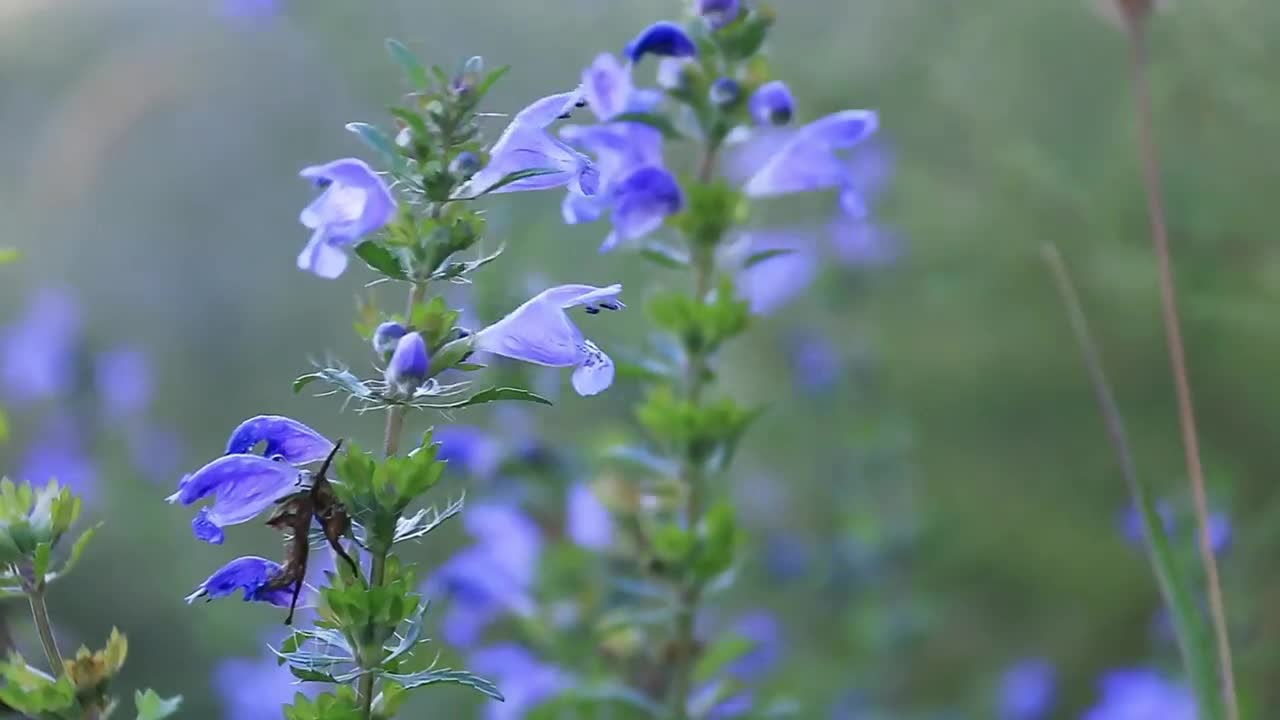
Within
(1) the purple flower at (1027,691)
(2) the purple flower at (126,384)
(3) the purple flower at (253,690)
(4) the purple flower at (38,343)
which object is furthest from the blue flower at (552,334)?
(2) the purple flower at (126,384)

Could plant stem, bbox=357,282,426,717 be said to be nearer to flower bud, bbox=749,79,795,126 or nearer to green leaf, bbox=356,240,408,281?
green leaf, bbox=356,240,408,281

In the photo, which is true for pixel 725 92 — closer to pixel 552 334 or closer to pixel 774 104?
pixel 774 104

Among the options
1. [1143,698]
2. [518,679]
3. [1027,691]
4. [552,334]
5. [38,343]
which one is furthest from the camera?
[38,343]

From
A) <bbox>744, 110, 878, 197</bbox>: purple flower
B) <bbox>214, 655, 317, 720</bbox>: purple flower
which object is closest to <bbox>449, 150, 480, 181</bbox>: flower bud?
<bbox>744, 110, 878, 197</bbox>: purple flower

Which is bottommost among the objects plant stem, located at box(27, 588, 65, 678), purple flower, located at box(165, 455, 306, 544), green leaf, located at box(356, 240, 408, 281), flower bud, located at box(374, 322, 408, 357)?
plant stem, located at box(27, 588, 65, 678)

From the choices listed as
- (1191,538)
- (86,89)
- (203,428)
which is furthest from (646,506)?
(86,89)

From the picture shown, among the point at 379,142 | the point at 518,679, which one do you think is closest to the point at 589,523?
the point at 518,679

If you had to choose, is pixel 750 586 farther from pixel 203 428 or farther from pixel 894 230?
pixel 203 428
